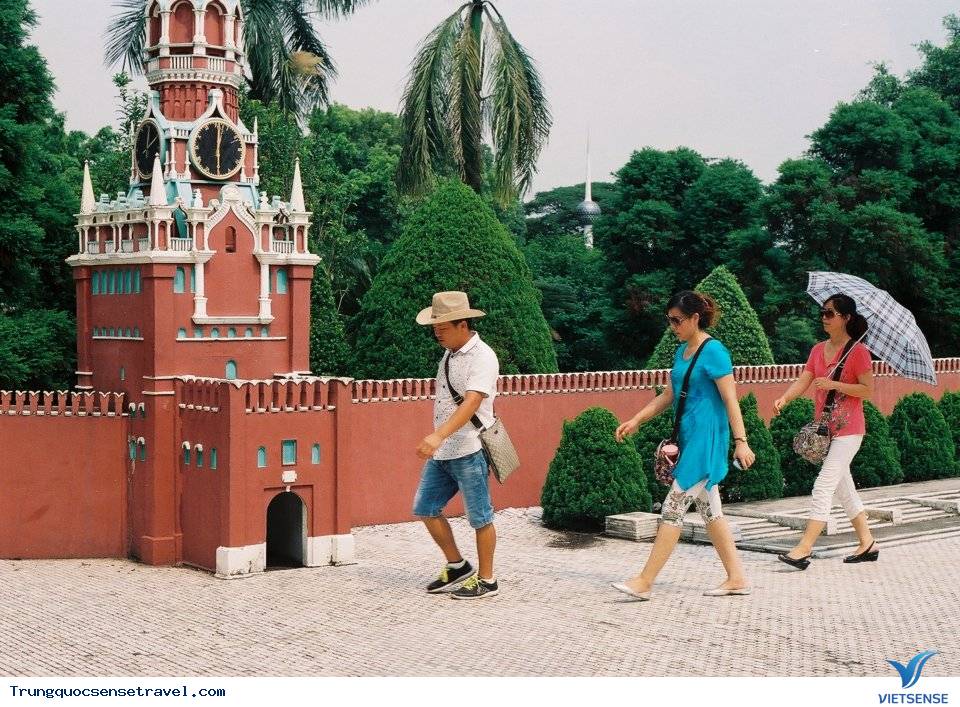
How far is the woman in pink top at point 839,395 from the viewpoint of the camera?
10.4m

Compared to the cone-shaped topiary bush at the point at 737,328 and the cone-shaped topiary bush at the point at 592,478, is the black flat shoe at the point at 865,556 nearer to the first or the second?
the cone-shaped topiary bush at the point at 592,478

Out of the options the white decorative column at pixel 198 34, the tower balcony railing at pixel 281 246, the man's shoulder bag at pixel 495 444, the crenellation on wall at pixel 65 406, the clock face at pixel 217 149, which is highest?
the white decorative column at pixel 198 34

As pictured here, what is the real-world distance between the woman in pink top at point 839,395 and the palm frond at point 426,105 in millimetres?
13028

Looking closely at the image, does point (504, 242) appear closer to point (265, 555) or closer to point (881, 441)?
point (881, 441)

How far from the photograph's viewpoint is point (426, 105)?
22.6 metres

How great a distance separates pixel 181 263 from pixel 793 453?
28.2 feet

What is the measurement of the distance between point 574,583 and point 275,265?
19.7 ft

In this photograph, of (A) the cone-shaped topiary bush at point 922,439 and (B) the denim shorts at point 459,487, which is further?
(A) the cone-shaped topiary bush at point 922,439

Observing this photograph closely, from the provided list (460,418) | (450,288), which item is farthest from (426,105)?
(460,418)

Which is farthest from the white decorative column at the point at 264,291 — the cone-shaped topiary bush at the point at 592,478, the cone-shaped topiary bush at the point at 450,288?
the cone-shaped topiary bush at the point at 450,288

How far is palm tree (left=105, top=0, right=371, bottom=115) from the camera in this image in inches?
1000

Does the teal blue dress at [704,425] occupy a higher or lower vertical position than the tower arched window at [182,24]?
lower

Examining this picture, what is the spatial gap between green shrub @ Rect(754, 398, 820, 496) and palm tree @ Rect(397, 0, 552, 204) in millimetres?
7394
